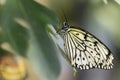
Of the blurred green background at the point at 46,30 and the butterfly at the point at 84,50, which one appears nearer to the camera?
the blurred green background at the point at 46,30

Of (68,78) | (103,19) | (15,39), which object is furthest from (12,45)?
(103,19)

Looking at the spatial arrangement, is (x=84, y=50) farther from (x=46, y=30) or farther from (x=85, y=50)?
(x=46, y=30)

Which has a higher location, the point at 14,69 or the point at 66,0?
the point at 66,0

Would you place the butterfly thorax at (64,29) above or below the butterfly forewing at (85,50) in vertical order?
above

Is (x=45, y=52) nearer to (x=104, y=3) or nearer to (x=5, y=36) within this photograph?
(x=5, y=36)

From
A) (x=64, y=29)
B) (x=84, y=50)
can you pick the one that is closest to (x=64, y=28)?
(x=64, y=29)

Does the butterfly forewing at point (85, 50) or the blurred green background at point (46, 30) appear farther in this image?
the butterfly forewing at point (85, 50)
